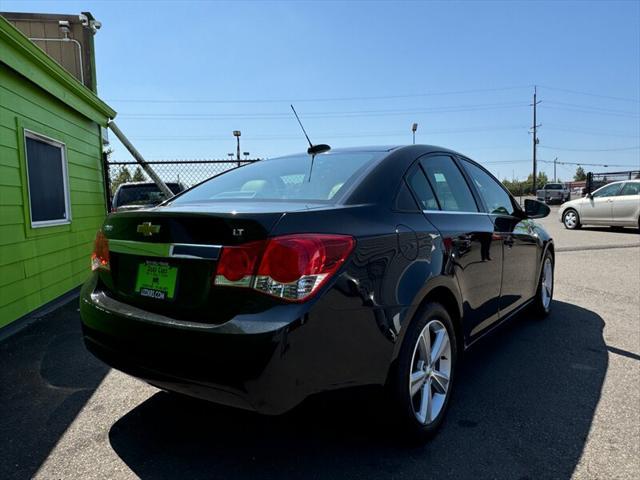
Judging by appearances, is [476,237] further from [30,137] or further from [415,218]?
[30,137]

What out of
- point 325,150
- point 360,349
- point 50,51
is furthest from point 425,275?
point 50,51

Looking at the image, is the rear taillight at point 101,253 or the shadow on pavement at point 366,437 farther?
the rear taillight at point 101,253

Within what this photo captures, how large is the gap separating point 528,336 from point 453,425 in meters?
1.89

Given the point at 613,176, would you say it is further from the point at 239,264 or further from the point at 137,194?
the point at 239,264

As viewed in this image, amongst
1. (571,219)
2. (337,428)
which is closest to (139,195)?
(337,428)

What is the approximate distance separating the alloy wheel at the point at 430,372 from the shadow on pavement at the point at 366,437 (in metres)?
0.17

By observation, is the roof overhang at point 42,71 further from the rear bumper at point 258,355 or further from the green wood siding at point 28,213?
the rear bumper at point 258,355

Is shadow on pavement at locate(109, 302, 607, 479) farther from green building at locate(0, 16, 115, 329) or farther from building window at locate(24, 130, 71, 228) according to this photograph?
building window at locate(24, 130, 71, 228)

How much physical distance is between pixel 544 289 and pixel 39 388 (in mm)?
4430

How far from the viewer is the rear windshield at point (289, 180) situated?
2432mm

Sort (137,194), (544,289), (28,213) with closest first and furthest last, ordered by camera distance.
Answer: (544,289), (28,213), (137,194)

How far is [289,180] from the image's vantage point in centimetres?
271

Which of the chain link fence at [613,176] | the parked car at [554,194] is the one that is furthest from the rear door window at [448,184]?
the parked car at [554,194]

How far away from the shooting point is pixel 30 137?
5.23 meters
